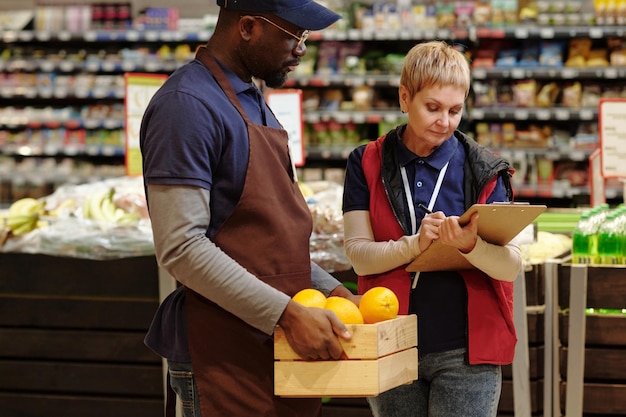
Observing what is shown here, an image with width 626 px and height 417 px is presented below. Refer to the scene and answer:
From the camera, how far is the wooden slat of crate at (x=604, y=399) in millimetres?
3283

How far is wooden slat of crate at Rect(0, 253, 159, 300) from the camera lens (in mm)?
3910

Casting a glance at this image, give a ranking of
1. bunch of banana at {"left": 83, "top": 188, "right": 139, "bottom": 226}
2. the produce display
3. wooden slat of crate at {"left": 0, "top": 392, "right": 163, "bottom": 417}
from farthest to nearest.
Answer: bunch of banana at {"left": 83, "top": 188, "right": 139, "bottom": 226} → the produce display → wooden slat of crate at {"left": 0, "top": 392, "right": 163, "bottom": 417}

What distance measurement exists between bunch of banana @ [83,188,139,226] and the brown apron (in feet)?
7.73

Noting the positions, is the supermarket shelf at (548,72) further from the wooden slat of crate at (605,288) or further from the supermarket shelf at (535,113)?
the wooden slat of crate at (605,288)

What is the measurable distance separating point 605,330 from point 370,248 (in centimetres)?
154

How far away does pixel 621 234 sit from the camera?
10.9ft

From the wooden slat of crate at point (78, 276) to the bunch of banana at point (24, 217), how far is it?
191 mm

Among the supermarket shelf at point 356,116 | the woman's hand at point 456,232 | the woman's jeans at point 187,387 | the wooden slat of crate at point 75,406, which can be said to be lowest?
the wooden slat of crate at point 75,406

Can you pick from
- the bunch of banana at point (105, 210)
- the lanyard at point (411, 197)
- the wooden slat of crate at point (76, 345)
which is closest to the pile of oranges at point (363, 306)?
the lanyard at point (411, 197)

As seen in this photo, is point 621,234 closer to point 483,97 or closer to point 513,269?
point 513,269

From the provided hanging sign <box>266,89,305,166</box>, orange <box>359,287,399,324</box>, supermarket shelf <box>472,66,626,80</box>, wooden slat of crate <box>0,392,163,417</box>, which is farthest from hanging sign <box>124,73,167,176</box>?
supermarket shelf <box>472,66,626,80</box>

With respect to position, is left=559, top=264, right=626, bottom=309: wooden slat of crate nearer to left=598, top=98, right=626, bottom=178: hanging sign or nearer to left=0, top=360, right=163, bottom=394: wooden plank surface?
left=598, top=98, right=626, bottom=178: hanging sign

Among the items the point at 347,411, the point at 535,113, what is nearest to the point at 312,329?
the point at 347,411

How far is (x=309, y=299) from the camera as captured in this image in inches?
69.7
